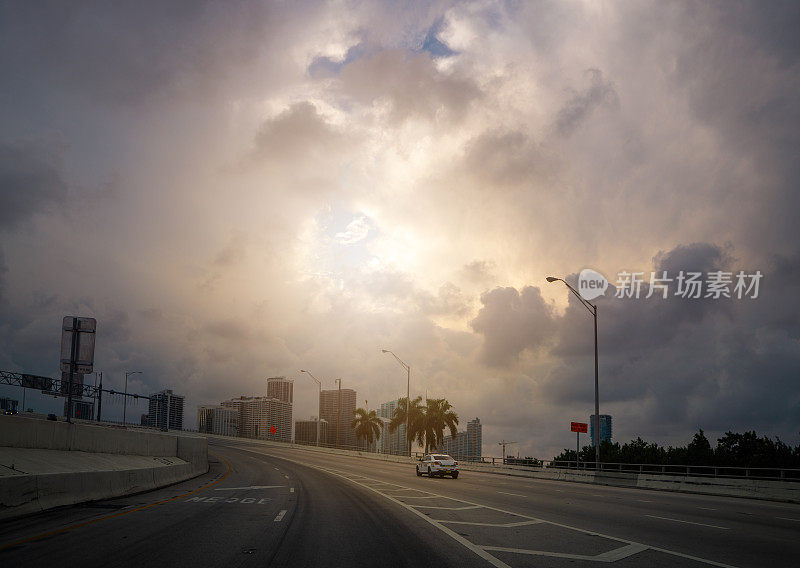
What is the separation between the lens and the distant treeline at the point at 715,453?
36.9 meters

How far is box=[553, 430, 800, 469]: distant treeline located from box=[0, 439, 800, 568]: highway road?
67.9ft

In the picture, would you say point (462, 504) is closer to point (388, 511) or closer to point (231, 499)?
point (388, 511)

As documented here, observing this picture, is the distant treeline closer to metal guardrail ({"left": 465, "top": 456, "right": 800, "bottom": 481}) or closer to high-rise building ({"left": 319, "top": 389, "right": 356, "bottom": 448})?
metal guardrail ({"left": 465, "top": 456, "right": 800, "bottom": 481})

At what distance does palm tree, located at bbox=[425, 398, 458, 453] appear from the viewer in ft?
275

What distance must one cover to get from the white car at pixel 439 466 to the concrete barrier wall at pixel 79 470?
46.8 ft

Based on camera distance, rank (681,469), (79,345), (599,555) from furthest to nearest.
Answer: (681,469) → (79,345) → (599,555)

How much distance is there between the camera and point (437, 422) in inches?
3314

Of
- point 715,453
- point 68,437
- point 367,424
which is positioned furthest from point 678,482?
→ point 367,424

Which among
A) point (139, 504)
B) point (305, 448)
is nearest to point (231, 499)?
point (139, 504)

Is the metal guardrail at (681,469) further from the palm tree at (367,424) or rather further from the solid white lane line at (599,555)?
the palm tree at (367,424)

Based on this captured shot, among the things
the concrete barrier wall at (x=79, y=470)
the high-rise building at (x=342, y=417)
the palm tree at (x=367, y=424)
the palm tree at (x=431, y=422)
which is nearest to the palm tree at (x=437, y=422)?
the palm tree at (x=431, y=422)

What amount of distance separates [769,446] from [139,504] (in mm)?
37575

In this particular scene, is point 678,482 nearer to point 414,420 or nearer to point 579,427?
point 579,427

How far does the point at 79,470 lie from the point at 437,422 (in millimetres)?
68733
